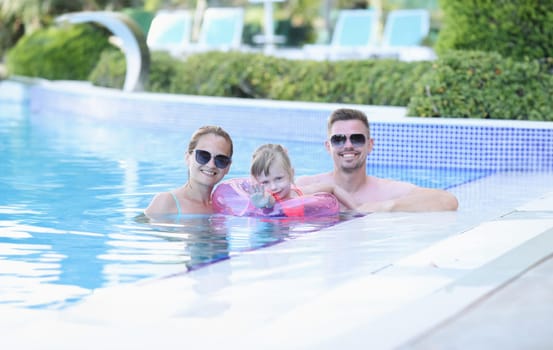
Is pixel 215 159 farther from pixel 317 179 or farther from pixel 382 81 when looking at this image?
pixel 382 81

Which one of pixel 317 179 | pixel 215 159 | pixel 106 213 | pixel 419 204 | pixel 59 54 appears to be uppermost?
pixel 59 54

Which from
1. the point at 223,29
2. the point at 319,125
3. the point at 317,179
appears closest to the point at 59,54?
the point at 223,29

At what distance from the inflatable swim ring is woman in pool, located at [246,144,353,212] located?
0.27ft

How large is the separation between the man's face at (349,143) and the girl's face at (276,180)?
47 centimetres

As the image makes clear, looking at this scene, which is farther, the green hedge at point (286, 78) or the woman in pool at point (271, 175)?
the green hedge at point (286, 78)

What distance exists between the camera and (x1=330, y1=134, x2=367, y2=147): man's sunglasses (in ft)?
21.9

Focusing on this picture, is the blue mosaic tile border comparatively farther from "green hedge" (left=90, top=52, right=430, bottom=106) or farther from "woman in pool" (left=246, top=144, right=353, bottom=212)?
"woman in pool" (left=246, top=144, right=353, bottom=212)

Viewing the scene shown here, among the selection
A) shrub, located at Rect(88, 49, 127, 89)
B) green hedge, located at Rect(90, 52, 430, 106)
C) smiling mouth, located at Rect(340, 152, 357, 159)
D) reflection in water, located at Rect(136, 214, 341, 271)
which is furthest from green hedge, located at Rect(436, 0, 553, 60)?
shrub, located at Rect(88, 49, 127, 89)

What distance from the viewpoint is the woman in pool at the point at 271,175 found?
6277mm

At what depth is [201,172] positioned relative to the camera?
20.7ft

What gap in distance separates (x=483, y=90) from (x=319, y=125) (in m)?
2.36

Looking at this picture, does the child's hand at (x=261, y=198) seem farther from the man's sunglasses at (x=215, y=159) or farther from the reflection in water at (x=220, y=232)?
the man's sunglasses at (x=215, y=159)

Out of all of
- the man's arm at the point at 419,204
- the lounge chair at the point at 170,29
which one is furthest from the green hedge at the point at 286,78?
the lounge chair at the point at 170,29

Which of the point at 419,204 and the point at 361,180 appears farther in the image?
the point at 361,180
